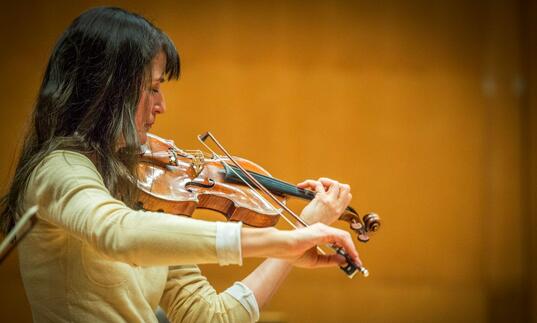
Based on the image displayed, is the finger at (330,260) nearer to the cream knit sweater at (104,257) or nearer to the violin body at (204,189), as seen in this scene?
the cream knit sweater at (104,257)

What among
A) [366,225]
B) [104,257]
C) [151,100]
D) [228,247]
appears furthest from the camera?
[366,225]

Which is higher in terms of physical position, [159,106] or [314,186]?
[159,106]

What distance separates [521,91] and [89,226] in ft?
8.32

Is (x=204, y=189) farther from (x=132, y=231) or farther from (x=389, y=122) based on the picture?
(x=389, y=122)

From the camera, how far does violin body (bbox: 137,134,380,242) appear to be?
4.50 ft

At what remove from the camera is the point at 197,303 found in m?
1.54

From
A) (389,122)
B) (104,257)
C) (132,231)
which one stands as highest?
(132,231)

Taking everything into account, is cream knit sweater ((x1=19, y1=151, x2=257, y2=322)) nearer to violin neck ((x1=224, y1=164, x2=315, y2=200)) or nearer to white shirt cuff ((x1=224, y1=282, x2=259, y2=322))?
white shirt cuff ((x1=224, y1=282, x2=259, y2=322))

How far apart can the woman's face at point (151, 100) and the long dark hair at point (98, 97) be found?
2 centimetres

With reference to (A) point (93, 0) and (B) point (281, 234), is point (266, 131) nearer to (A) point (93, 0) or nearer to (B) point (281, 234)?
(A) point (93, 0)

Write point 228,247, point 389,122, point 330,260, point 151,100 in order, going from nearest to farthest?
point 228,247 → point 330,260 → point 151,100 → point 389,122

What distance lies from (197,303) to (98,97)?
54cm

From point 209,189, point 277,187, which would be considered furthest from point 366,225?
point 209,189

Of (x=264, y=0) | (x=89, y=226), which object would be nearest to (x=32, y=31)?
(x=264, y=0)
